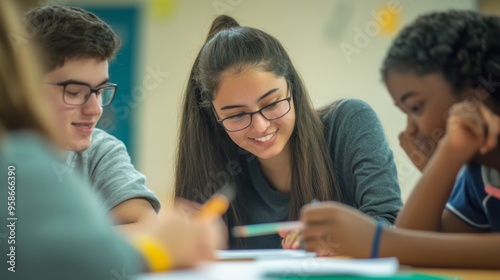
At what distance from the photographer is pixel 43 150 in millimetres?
659

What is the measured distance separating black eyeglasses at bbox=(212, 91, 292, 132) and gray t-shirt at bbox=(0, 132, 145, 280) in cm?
108

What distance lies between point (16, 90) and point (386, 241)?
627mm

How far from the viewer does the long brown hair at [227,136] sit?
1.75 metres

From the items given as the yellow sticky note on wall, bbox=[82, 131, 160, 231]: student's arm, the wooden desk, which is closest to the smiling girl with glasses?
bbox=[82, 131, 160, 231]: student's arm

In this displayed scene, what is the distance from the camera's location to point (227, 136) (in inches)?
74.9

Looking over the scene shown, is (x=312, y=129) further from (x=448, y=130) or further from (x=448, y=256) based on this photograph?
(x=448, y=256)

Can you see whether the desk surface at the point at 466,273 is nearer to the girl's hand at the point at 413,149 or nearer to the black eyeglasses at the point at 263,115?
the girl's hand at the point at 413,149

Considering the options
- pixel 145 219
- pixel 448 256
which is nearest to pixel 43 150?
pixel 448 256

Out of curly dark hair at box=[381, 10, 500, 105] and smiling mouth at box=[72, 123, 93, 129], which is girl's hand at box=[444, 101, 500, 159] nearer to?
curly dark hair at box=[381, 10, 500, 105]

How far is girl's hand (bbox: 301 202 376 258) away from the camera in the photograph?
104cm

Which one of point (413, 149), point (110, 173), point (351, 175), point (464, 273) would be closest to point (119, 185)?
point (110, 173)

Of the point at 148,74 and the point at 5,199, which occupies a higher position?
the point at 148,74

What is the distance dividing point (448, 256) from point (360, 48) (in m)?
3.14

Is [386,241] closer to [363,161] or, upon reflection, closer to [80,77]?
[363,161]
